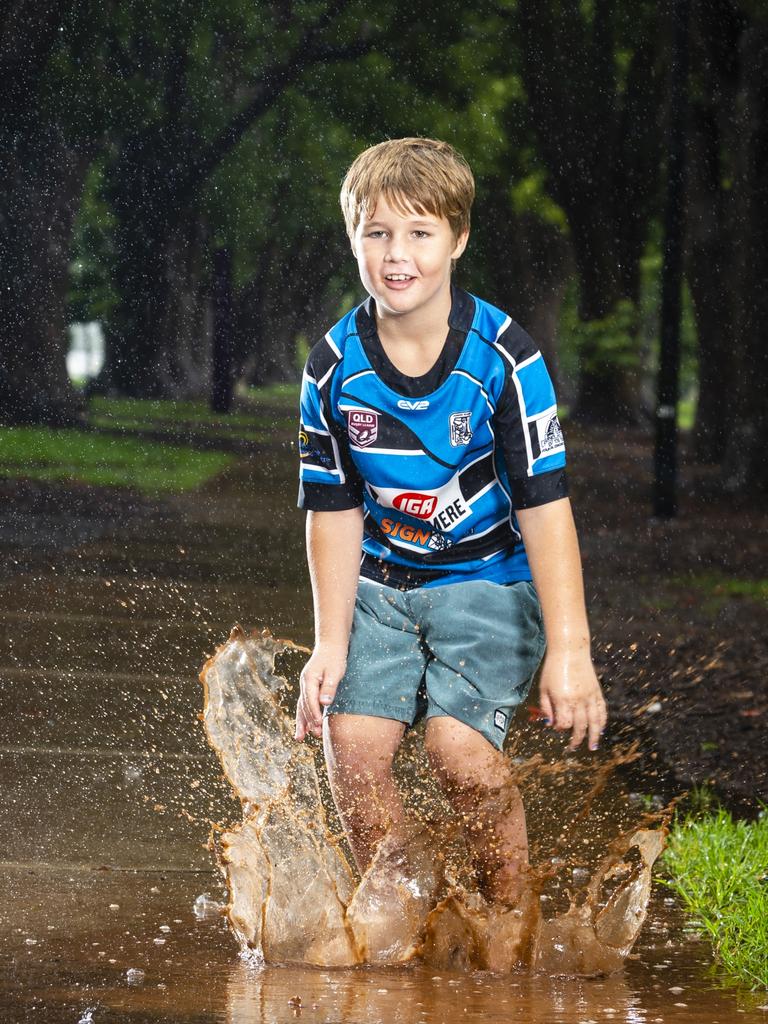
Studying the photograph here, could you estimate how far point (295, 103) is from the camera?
102 ft

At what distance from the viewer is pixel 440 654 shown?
12.3ft

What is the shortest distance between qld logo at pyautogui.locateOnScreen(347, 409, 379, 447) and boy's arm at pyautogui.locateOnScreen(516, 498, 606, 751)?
0.38 meters

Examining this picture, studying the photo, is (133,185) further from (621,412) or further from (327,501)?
(327,501)

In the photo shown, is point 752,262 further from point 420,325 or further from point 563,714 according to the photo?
point 563,714

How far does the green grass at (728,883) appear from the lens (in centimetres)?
392

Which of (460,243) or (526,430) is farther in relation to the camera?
(460,243)

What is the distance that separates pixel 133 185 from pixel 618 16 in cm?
953

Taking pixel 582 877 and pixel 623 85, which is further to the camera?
pixel 623 85

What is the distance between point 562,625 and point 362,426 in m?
0.63

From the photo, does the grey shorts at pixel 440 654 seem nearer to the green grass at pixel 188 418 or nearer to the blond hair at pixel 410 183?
the blond hair at pixel 410 183

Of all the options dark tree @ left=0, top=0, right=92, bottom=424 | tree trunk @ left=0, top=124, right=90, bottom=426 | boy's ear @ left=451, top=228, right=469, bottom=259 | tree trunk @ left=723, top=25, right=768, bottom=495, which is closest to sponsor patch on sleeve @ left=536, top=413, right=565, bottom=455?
boy's ear @ left=451, top=228, right=469, bottom=259

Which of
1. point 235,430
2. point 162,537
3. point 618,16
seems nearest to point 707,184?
point 618,16

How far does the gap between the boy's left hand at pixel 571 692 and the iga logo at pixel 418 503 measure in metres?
0.42

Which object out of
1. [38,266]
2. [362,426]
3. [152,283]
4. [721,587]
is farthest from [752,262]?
[152,283]
